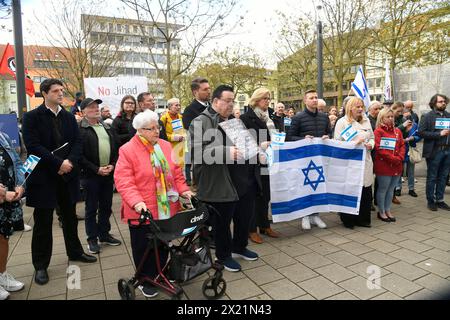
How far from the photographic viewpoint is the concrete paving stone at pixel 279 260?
3828 mm

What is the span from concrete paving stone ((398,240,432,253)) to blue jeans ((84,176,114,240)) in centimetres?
402

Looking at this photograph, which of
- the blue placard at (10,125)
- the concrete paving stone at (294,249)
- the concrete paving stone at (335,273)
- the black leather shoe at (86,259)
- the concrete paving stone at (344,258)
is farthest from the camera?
the blue placard at (10,125)

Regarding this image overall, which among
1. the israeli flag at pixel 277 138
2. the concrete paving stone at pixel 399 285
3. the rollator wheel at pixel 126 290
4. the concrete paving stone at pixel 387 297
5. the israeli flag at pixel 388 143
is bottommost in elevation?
the concrete paving stone at pixel 399 285

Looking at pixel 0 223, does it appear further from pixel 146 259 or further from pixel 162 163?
pixel 162 163

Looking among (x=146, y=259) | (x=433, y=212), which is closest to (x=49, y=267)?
(x=146, y=259)

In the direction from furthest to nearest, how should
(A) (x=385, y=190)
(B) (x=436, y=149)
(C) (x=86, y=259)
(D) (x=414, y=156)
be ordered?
(D) (x=414, y=156), (B) (x=436, y=149), (A) (x=385, y=190), (C) (x=86, y=259)

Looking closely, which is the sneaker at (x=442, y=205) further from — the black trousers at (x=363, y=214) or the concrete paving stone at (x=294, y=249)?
the concrete paving stone at (x=294, y=249)

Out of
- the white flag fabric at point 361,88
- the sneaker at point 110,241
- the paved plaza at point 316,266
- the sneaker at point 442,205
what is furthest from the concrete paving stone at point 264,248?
the white flag fabric at point 361,88

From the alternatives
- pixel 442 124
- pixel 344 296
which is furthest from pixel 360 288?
pixel 442 124

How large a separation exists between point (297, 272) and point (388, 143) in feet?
9.33

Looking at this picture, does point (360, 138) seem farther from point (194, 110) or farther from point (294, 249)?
point (194, 110)

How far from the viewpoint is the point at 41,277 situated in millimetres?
3523
